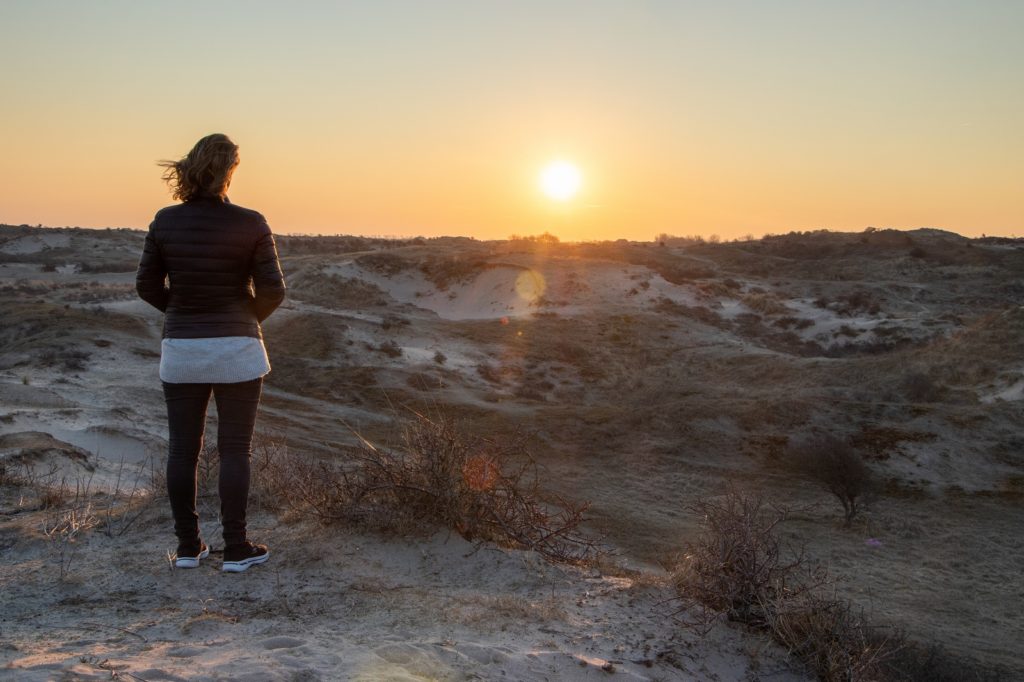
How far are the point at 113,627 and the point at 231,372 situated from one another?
43.9 inches

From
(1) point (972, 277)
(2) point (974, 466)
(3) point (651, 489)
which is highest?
(1) point (972, 277)

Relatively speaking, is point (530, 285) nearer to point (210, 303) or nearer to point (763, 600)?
point (763, 600)

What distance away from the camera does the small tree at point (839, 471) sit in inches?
424

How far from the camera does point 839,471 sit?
11.1 metres

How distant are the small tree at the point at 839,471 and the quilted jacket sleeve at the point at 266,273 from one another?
920 centimetres

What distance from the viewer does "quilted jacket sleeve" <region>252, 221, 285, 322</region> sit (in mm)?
3463

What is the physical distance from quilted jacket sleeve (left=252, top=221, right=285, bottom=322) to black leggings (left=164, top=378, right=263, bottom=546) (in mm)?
389

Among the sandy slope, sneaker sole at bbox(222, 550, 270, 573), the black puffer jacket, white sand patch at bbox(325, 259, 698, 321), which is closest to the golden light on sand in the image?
white sand patch at bbox(325, 259, 698, 321)

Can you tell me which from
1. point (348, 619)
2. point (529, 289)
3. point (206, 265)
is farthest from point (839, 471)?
point (529, 289)

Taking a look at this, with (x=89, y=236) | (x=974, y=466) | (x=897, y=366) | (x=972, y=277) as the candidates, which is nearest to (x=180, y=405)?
(x=974, y=466)

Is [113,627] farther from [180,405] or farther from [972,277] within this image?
[972,277]

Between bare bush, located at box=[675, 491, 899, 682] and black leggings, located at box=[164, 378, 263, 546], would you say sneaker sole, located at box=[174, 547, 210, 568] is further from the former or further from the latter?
bare bush, located at box=[675, 491, 899, 682]

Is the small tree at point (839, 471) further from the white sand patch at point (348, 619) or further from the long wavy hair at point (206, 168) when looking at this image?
the long wavy hair at point (206, 168)

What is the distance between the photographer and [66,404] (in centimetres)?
1110
